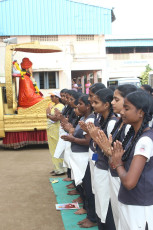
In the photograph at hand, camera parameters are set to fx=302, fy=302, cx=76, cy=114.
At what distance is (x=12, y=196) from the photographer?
4.47 m

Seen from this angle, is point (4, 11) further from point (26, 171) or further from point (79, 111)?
point (79, 111)

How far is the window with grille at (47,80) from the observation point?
15211mm

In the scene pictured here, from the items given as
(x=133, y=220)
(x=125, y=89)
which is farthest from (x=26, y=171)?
(x=133, y=220)

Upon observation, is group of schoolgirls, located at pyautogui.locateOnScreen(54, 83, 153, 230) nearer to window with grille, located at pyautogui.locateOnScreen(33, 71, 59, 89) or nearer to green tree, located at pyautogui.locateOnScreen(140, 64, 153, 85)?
window with grille, located at pyautogui.locateOnScreen(33, 71, 59, 89)

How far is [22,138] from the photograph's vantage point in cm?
782

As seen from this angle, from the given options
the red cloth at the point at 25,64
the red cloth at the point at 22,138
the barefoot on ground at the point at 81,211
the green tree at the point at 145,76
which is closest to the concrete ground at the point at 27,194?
the barefoot on ground at the point at 81,211

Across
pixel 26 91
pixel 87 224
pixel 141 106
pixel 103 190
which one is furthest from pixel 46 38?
pixel 141 106

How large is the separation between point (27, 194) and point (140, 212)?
3.01 metres

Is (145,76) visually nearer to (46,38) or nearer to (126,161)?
(46,38)

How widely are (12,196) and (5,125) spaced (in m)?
3.40

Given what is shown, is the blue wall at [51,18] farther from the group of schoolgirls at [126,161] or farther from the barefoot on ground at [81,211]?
the group of schoolgirls at [126,161]

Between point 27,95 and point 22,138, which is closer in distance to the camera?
point 22,138

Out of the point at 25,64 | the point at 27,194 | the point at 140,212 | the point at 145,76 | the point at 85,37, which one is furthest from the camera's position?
the point at 145,76

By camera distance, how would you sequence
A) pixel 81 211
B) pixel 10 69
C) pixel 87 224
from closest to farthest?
pixel 87 224 → pixel 81 211 → pixel 10 69
